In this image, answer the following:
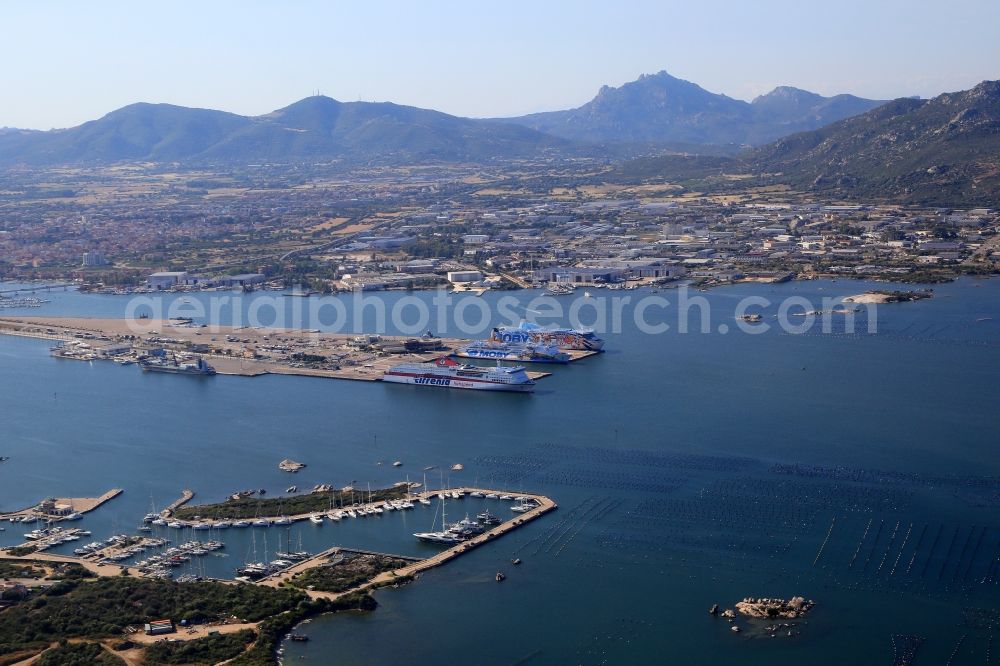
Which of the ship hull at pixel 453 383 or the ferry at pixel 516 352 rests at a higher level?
the ferry at pixel 516 352

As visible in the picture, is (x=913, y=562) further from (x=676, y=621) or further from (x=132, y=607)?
(x=132, y=607)

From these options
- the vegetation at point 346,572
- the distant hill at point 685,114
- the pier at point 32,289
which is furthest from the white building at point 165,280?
the distant hill at point 685,114

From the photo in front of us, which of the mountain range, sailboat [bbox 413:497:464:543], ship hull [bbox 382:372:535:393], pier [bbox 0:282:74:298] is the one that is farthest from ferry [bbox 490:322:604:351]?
the mountain range

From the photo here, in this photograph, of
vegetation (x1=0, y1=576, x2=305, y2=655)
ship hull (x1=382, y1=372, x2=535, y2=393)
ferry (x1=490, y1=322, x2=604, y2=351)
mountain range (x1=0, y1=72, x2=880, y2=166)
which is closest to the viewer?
vegetation (x1=0, y1=576, x2=305, y2=655)

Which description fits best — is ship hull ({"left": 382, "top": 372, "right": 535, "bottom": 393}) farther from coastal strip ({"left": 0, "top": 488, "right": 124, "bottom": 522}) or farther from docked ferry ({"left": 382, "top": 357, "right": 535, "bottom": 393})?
coastal strip ({"left": 0, "top": 488, "right": 124, "bottom": 522})

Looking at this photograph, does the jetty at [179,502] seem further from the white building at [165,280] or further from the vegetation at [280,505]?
the white building at [165,280]
